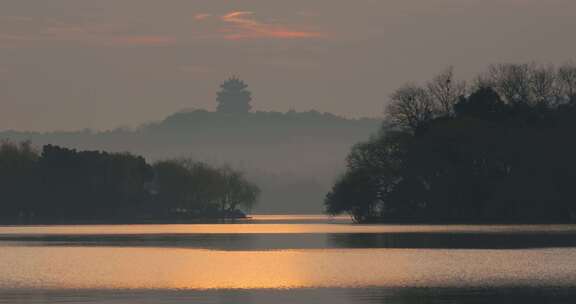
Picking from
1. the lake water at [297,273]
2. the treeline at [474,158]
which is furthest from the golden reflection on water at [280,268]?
the treeline at [474,158]

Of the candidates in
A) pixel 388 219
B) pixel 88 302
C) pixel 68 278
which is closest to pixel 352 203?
pixel 388 219

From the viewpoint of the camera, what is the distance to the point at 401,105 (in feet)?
552

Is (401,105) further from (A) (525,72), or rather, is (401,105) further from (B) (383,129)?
(A) (525,72)

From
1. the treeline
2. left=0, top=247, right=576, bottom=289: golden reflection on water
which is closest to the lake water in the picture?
left=0, top=247, right=576, bottom=289: golden reflection on water

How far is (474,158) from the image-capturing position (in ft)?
521

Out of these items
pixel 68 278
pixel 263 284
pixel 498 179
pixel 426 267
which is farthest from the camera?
pixel 498 179

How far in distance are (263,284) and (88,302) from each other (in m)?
11.4

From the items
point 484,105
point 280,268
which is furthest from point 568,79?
point 280,268

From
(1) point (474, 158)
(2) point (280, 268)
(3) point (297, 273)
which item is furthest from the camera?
(1) point (474, 158)

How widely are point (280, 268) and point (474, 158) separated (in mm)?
91856

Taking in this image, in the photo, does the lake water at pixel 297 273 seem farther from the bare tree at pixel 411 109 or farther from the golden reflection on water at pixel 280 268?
the bare tree at pixel 411 109

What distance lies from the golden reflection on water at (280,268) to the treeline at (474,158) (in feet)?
220

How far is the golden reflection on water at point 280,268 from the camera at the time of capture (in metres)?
58.5

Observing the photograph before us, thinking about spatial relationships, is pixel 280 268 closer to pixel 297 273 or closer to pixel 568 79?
pixel 297 273
